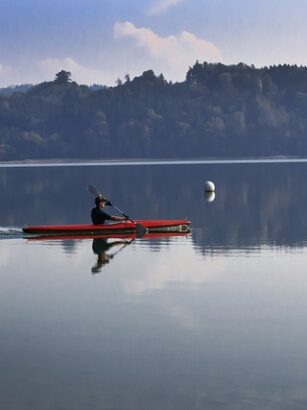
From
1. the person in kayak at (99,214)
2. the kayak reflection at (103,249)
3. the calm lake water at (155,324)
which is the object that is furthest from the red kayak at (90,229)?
the calm lake water at (155,324)

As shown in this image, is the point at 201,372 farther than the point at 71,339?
No

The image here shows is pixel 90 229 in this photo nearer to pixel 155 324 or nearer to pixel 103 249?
pixel 103 249

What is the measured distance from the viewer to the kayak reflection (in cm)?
2856

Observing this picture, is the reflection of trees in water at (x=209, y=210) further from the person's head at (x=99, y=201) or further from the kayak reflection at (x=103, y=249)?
the person's head at (x=99, y=201)

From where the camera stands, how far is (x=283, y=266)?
2722 cm

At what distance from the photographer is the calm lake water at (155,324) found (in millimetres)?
14250

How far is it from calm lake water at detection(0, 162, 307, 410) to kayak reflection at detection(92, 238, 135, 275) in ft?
0.74

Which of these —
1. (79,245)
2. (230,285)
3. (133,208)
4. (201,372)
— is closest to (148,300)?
(230,285)

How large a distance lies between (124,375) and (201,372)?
141 cm

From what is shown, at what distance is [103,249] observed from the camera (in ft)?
110

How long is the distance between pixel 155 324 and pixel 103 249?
14829 millimetres

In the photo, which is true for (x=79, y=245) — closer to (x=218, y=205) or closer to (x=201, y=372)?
(x=201, y=372)

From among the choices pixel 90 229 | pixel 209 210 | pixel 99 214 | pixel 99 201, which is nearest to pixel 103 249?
pixel 90 229

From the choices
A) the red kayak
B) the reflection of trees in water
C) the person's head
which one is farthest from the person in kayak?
the reflection of trees in water
